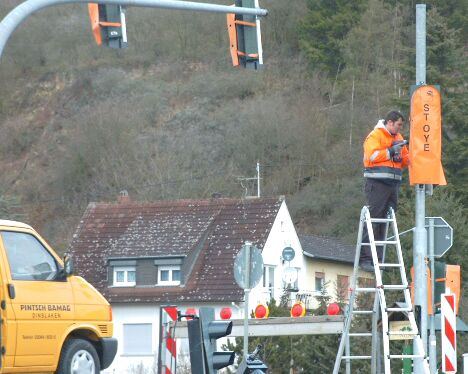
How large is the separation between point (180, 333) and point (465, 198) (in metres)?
36.6

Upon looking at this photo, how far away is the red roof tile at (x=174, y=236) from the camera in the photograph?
5188 cm

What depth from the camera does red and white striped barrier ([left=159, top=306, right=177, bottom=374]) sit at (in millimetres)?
18327

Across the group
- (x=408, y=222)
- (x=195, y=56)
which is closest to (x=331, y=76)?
(x=195, y=56)

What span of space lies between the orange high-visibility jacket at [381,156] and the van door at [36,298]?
157 inches

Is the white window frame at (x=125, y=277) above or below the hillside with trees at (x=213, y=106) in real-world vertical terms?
below

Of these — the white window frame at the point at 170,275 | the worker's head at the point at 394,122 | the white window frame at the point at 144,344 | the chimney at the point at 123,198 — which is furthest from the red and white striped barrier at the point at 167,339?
the chimney at the point at 123,198

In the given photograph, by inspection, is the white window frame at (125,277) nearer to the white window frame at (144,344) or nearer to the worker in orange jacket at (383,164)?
the white window frame at (144,344)

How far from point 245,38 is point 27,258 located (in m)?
6.61

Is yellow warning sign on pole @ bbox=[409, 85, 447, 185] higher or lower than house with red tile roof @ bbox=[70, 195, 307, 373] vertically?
lower

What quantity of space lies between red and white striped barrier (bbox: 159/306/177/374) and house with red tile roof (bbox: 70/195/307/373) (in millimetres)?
31068

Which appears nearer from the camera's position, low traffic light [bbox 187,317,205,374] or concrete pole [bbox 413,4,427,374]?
low traffic light [bbox 187,317,205,374]

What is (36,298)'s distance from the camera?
13.9 meters

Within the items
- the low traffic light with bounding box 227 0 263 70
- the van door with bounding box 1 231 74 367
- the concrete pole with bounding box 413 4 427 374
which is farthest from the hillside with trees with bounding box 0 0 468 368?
the van door with bounding box 1 231 74 367

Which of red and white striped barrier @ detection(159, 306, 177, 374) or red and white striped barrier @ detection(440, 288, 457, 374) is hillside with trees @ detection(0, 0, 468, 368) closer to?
red and white striped barrier @ detection(159, 306, 177, 374)
